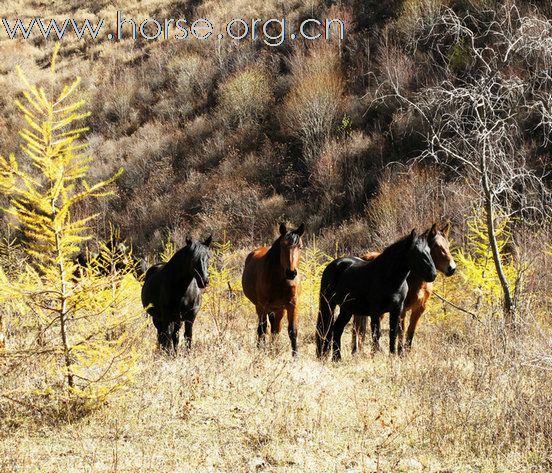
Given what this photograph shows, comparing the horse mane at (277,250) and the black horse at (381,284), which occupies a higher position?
the horse mane at (277,250)

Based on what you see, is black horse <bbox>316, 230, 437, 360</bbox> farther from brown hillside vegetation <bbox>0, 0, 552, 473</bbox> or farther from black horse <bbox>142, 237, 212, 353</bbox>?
black horse <bbox>142, 237, 212, 353</bbox>

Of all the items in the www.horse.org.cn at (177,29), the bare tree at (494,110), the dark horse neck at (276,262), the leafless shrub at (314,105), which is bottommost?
the dark horse neck at (276,262)

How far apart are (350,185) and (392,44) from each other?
723 centimetres

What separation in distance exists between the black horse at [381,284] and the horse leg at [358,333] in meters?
0.63

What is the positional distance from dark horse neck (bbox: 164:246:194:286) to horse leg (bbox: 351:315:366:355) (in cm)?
273

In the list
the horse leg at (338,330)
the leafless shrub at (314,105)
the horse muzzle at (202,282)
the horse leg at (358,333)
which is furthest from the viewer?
the leafless shrub at (314,105)

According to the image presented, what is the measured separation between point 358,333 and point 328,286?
1.09 meters

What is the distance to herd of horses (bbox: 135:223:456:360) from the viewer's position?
7949 millimetres

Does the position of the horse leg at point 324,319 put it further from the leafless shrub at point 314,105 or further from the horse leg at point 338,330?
the leafless shrub at point 314,105

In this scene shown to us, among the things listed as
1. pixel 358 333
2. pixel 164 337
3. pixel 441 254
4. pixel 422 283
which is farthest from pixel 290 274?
pixel 441 254

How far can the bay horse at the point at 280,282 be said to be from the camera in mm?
8150

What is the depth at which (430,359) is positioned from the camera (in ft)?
24.9

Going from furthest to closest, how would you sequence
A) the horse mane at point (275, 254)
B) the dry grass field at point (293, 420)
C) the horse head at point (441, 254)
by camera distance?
the horse mane at point (275, 254) → the horse head at point (441, 254) → the dry grass field at point (293, 420)

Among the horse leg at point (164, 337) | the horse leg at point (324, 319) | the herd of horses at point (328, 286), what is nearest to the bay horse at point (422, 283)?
the herd of horses at point (328, 286)
